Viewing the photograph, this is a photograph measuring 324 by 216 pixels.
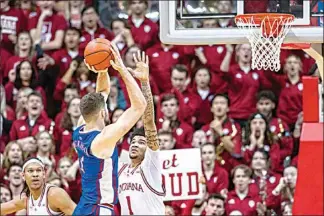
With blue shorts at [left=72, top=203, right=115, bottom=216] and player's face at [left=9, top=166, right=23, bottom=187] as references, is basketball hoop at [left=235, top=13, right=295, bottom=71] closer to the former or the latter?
blue shorts at [left=72, top=203, right=115, bottom=216]

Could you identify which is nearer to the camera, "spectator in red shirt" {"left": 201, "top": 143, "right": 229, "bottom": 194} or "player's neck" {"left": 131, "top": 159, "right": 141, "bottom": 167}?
"player's neck" {"left": 131, "top": 159, "right": 141, "bottom": 167}

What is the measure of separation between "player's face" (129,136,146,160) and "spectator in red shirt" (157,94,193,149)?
8.71ft

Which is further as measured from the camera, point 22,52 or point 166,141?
point 22,52

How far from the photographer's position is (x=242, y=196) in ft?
42.0

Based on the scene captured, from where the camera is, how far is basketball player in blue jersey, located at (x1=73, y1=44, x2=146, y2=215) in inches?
380

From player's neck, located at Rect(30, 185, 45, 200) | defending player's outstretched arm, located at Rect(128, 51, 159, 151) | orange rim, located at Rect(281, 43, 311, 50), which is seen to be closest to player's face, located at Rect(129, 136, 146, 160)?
defending player's outstretched arm, located at Rect(128, 51, 159, 151)

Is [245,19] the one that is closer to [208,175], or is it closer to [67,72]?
[208,175]

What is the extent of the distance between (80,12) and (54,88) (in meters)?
1.17

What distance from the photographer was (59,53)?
14719 millimetres

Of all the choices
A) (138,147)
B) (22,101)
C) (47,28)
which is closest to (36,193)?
(138,147)

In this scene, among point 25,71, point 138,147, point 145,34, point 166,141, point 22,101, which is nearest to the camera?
point 138,147

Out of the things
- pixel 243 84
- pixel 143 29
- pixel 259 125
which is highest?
pixel 143 29

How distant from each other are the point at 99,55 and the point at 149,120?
0.84 metres

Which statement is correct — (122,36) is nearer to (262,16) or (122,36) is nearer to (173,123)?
(173,123)
